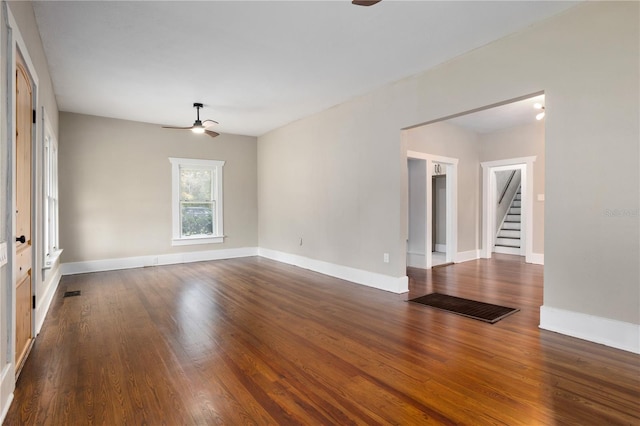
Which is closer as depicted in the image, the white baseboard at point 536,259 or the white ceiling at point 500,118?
the white ceiling at point 500,118

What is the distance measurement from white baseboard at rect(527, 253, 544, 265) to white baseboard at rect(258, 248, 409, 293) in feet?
11.9

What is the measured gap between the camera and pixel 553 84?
309 cm

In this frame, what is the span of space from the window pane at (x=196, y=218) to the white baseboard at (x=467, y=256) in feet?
17.8

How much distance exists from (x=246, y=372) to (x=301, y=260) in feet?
13.5

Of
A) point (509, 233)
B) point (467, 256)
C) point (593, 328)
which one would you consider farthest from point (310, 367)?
point (509, 233)

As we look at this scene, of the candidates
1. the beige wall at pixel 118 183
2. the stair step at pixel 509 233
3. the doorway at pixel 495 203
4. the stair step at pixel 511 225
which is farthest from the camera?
the stair step at pixel 511 225

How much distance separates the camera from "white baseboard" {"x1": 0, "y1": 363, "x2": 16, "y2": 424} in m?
1.88

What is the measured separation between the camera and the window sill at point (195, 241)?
705cm

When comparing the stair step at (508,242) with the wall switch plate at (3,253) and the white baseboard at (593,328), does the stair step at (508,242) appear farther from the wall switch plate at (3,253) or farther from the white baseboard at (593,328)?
the wall switch plate at (3,253)

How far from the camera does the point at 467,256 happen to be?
7.13 meters

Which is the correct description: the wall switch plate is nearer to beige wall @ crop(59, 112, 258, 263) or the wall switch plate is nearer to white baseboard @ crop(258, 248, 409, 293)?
white baseboard @ crop(258, 248, 409, 293)

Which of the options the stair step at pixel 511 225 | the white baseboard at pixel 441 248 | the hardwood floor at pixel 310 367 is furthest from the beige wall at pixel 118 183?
the stair step at pixel 511 225

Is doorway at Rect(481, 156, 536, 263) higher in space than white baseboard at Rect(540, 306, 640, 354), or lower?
higher

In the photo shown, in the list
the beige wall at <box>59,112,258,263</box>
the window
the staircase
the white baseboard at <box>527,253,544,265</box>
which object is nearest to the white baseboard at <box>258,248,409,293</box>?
the window
